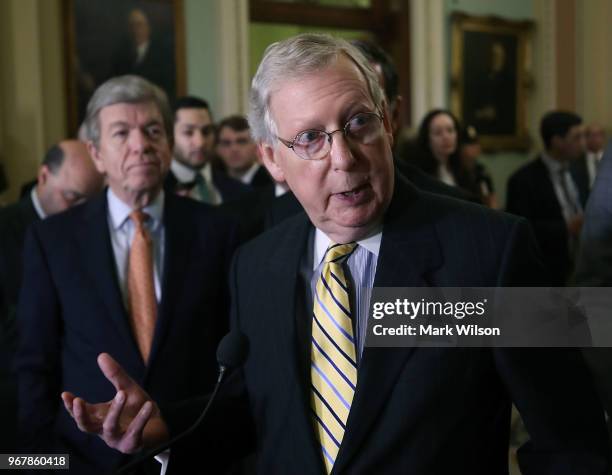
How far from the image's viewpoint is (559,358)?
1716 mm

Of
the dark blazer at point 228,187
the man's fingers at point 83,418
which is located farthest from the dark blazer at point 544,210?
the man's fingers at point 83,418

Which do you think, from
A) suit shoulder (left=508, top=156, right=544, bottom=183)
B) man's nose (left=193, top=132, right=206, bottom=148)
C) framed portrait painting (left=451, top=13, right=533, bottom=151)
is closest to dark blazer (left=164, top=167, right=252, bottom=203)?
man's nose (left=193, top=132, right=206, bottom=148)

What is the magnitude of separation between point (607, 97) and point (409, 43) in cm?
300

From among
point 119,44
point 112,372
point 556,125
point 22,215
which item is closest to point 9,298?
point 22,215

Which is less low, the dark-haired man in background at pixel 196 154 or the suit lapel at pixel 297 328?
the dark-haired man in background at pixel 196 154

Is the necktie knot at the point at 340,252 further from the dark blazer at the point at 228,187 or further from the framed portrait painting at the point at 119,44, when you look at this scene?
the framed portrait painting at the point at 119,44

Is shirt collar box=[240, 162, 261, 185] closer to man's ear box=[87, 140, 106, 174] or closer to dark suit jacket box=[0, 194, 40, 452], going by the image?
dark suit jacket box=[0, 194, 40, 452]

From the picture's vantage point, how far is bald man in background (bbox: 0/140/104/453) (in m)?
3.32

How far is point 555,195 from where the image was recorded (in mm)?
6918

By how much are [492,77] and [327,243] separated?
9.03 meters

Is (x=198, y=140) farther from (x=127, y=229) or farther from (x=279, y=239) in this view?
(x=279, y=239)

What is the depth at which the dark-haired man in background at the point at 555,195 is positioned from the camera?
6.59 meters

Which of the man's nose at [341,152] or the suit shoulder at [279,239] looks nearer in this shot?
the man's nose at [341,152]

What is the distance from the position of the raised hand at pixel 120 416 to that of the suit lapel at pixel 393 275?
1.56 ft
